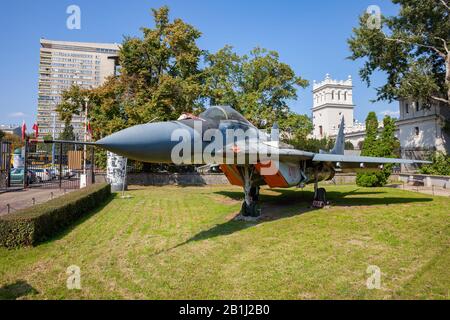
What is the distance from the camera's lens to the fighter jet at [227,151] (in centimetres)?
586

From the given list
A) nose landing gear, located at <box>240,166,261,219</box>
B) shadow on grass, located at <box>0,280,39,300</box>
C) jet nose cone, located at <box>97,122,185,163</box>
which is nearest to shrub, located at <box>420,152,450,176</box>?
nose landing gear, located at <box>240,166,261,219</box>

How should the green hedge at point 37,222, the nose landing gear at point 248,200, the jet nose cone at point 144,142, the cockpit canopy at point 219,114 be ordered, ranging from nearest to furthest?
the jet nose cone at point 144,142 → the green hedge at point 37,222 → the cockpit canopy at point 219,114 → the nose landing gear at point 248,200

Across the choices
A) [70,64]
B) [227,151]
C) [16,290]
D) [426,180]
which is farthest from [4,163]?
[70,64]

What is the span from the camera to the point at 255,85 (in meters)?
34.9

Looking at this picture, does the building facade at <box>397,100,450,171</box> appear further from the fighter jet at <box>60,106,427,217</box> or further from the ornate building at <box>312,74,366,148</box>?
the ornate building at <box>312,74,366,148</box>

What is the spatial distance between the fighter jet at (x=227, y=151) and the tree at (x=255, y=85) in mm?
17969

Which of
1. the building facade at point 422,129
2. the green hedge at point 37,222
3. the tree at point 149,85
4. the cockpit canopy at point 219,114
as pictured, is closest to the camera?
the green hedge at point 37,222

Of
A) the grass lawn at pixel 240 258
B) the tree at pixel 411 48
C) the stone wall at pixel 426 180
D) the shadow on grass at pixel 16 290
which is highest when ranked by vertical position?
the tree at pixel 411 48

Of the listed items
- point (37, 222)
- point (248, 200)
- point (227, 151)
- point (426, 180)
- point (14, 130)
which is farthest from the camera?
point (14, 130)

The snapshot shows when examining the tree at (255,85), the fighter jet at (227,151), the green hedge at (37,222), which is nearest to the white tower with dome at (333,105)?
the tree at (255,85)

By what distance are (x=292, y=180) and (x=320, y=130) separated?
77.8 meters

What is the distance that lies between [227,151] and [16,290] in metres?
5.44

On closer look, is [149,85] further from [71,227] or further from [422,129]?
[422,129]

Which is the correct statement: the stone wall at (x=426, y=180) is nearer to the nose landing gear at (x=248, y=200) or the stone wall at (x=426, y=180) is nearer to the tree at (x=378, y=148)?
the tree at (x=378, y=148)
